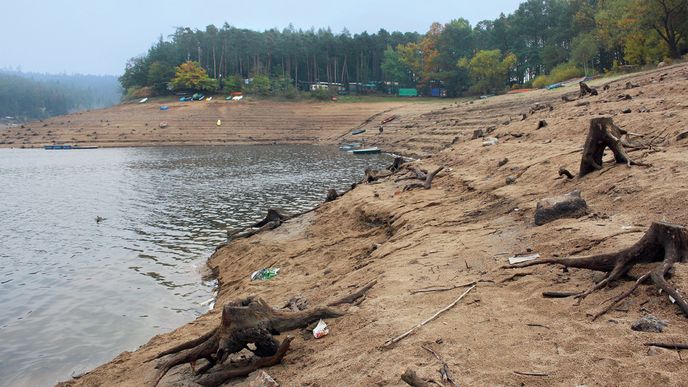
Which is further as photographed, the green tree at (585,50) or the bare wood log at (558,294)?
the green tree at (585,50)

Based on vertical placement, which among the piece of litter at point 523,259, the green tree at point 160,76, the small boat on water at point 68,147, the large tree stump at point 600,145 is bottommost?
the small boat on water at point 68,147

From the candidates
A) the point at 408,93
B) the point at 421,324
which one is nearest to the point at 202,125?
the point at 408,93

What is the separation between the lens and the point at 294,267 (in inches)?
438

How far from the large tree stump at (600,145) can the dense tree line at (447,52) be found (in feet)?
115

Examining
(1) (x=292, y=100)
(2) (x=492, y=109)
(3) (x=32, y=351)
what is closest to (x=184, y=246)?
(3) (x=32, y=351)

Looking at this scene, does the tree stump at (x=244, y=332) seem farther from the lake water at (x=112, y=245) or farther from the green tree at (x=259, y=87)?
the green tree at (x=259, y=87)

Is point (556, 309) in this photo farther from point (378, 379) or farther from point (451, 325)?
point (378, 379)

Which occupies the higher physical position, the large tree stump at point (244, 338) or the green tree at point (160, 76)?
the green tree at point (160, 76)

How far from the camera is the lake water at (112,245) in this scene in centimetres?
927

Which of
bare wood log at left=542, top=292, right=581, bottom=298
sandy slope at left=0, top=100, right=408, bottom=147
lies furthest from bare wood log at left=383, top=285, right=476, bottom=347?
sandy slope at left=0, top=100, right=408, bottom=147

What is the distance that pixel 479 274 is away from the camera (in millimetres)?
6293

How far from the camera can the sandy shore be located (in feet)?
13.6

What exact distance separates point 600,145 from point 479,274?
4.67 metres

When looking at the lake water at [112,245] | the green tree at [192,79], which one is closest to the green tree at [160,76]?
the green tree at [192,79]
